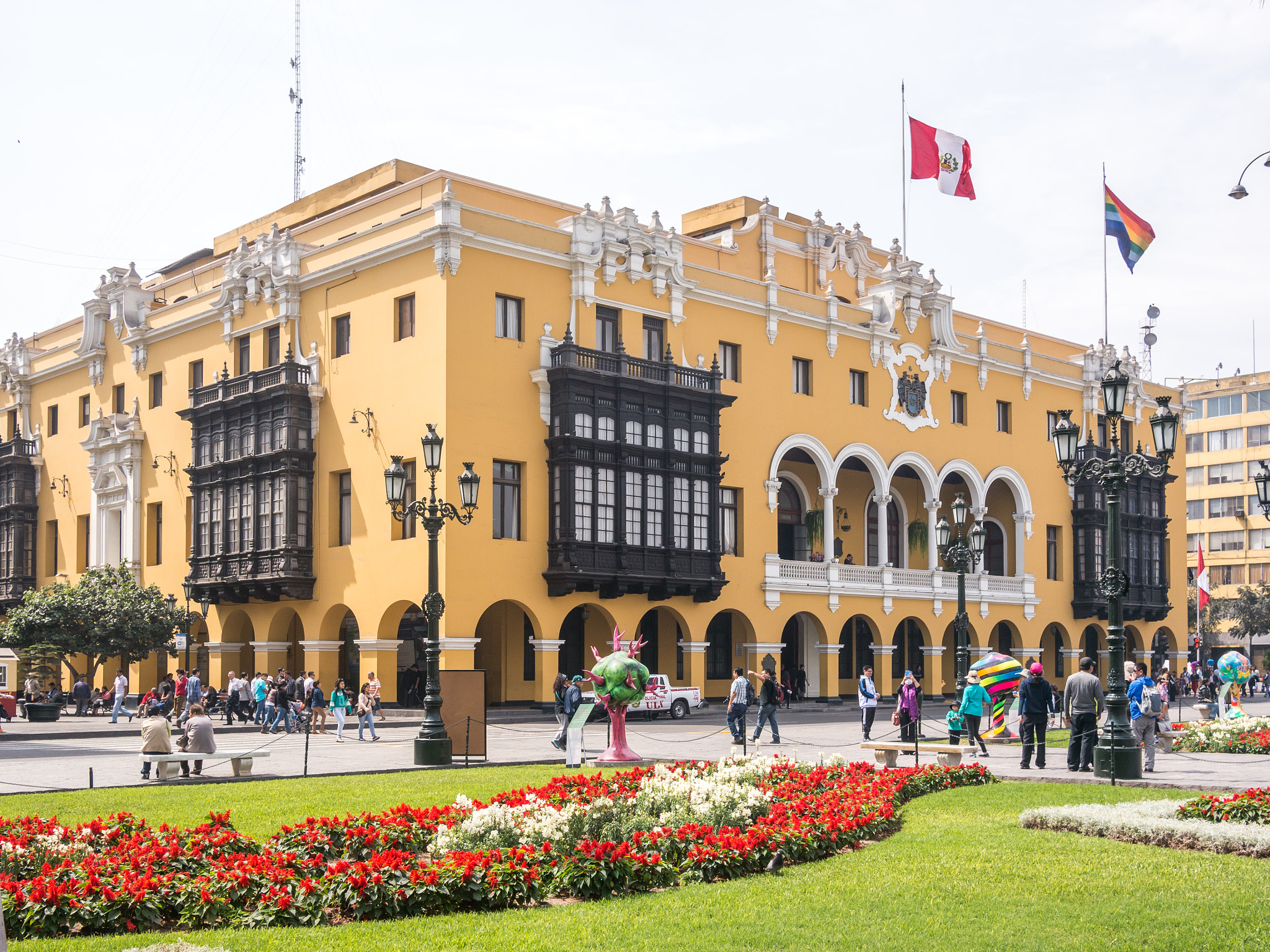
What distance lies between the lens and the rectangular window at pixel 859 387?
46219mm

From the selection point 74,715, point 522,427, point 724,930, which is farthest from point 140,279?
point 724,930

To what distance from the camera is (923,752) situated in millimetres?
23125

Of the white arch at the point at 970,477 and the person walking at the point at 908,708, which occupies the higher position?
the white arch at the point at 970,477

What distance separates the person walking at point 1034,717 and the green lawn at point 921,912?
309 inches

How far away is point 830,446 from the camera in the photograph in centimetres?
4478

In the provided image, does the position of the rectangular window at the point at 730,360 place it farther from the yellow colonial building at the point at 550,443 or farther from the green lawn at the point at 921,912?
the green lawn at the point at 921,912

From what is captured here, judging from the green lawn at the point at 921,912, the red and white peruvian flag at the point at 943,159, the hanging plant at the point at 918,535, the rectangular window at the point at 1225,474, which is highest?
the red and white peruvian flag at the point at 943,159

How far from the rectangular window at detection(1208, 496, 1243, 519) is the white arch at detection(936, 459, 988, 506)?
1668 inches

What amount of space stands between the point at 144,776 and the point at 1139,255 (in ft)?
99.9

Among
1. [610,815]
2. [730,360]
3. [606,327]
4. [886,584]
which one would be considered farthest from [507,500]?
[610,815]

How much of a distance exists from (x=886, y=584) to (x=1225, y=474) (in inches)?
1975

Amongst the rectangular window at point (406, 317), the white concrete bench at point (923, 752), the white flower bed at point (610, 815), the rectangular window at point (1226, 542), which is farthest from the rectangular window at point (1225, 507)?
the white flower bed at point (610, 815)

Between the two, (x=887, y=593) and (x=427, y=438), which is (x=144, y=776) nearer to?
(x=427, y=438)

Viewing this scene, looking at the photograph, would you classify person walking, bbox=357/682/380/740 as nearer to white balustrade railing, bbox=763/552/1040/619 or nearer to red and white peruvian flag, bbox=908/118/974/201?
white balustrade railing, bbox=763/552/1040/619
